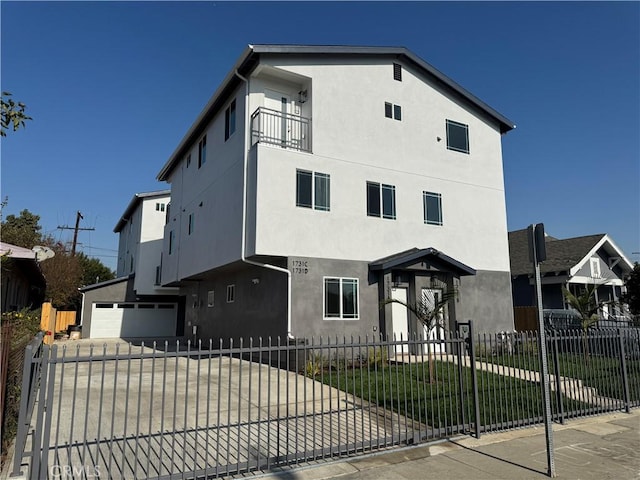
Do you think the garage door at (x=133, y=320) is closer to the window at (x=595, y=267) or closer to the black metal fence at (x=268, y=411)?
the black metal fence at (x=268, y=411)

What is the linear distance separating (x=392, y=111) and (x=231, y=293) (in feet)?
31.3

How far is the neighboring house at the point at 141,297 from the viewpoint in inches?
1151

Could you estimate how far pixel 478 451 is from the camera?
6.27 m

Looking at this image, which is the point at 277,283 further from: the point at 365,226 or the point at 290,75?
the point at 290,75

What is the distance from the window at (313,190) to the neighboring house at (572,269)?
50.3ft

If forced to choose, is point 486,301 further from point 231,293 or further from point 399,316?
point 231,293

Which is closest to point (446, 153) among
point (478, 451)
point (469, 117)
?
point (469, 117)

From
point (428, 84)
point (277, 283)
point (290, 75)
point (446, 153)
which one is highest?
point (428, 84)

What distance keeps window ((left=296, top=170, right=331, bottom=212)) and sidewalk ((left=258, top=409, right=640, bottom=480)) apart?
8941mm

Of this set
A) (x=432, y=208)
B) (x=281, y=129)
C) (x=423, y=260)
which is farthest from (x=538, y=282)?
(x=281, y=129)

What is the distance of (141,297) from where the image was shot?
30.7 m

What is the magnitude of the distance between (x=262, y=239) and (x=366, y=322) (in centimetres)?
439

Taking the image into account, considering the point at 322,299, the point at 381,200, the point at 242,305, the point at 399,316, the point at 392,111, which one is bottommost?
the point at 399,316

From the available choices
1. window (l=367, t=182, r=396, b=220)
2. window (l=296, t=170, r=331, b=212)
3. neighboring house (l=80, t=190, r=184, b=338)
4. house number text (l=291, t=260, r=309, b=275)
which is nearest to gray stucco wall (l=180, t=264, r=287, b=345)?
house number text (l=291, t=260, r=309, b=275)
